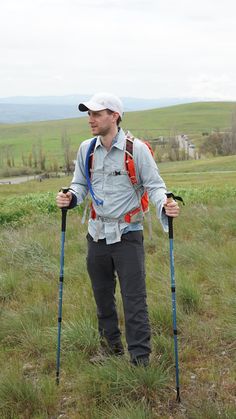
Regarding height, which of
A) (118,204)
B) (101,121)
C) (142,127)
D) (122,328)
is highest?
(101,121)

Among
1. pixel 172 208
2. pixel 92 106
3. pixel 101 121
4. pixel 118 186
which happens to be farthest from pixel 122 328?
pixel 92 106

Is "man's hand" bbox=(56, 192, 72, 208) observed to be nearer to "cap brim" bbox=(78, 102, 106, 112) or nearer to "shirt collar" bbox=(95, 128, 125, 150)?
"shirt collar" bbox=(95, 128, 125, 150)

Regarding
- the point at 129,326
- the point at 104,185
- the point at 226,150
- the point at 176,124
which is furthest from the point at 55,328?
the point at 176,124

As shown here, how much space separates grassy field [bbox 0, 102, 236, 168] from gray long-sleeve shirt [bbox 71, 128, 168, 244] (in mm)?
110677

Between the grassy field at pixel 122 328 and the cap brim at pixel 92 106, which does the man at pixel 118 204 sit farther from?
the grassy field at pixel 122 328

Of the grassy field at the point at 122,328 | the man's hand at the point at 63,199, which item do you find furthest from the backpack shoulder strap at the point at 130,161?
the grassy field at the point at 122,328

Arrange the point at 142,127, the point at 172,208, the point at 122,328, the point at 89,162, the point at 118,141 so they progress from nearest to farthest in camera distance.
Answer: the point at 172,208, the point at 118,141, the point at 89,162, the point at 122,328, the point at 142,127

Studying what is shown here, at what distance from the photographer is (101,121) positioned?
443 centimetres

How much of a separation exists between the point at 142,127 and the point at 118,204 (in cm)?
14762

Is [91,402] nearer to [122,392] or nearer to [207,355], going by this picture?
[122,392]

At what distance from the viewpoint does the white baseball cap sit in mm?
4348

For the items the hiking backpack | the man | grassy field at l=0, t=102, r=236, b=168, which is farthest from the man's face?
grassy field at l=0, t=102, r=236, b=168

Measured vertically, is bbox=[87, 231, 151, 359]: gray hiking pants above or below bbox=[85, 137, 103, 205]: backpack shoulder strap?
below

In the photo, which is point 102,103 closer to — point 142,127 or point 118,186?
point 118,186
